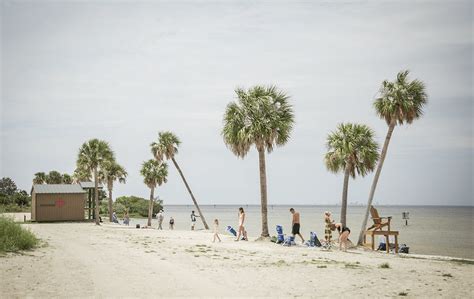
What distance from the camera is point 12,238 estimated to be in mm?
17078

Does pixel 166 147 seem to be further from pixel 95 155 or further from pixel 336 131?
pixel 336 131

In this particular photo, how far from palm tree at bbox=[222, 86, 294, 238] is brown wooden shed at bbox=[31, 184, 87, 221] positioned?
95.0 ft

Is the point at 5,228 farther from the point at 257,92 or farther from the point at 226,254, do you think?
the point at 257,92

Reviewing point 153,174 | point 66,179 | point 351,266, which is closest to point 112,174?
point 153,174

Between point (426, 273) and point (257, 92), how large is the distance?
15636 millimetres

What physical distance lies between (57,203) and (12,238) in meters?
33.7

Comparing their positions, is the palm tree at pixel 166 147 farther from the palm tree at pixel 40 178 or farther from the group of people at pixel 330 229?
the palm tree at pixel 40 178

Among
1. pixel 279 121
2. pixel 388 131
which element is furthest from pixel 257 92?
pixel 388 131

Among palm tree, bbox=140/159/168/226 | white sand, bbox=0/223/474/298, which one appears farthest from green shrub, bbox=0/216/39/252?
palm tree, bbox=140/159/168/226

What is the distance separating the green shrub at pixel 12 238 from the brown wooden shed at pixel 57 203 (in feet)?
104

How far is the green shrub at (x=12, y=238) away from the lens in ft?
54.2

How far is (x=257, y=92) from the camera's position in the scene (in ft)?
90.5

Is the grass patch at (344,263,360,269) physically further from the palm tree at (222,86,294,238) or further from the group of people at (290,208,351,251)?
the palm tree at (222,86,294,238)

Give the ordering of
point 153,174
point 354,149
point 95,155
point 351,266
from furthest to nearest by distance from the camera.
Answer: point 153,174
point 95,155
point 354,149
point 351,266
